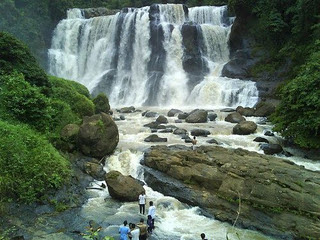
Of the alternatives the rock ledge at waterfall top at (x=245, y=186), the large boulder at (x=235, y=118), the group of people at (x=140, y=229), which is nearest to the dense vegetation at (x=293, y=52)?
the large boulder at (x=235, y=118)

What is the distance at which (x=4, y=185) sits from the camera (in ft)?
35.0

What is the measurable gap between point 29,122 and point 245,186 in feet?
33.3

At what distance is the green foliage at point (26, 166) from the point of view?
11.0m

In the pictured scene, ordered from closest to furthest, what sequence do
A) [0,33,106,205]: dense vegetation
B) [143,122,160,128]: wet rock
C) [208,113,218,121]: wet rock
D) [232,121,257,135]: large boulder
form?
1. [0,33,106,205]: dense vegetation
2. [232,121,257,135]: large boulder
3. [143,122,160,128]: wet rock
4. [208,113,218,121]: wet rock

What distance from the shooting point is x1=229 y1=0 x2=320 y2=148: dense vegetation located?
17133 millimetres

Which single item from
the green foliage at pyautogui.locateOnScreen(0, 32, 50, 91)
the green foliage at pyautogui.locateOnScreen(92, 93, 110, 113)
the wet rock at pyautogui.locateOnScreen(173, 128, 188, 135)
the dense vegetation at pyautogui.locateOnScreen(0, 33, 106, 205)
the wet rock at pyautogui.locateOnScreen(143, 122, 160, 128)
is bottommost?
the wet rock at pyautogui.locateOnScreen(143, 122, 160, 128)

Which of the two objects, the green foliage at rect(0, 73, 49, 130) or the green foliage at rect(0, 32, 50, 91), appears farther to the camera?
the green foliage at rect(0, 32, 50, 91)

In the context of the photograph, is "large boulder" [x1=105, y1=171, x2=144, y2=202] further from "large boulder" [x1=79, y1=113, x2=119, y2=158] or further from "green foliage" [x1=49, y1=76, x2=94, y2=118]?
"green foliage" [x1=49, y1=76, x2=94, y2=118]

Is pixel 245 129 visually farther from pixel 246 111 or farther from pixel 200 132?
pixel 246 111

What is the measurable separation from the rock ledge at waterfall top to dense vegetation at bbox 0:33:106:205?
4624 mm

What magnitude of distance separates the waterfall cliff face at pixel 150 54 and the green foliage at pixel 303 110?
14737mm

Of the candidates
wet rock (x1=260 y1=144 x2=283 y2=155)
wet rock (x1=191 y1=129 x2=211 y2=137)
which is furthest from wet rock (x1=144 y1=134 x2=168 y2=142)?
wet rock (x1=260 y1=144 x2=283 y2=155)

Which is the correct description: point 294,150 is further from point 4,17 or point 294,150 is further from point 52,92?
point 4,17

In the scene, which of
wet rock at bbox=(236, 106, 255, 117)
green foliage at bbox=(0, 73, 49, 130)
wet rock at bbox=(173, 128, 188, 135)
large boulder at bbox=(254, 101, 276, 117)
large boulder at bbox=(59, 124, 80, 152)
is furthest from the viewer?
wet rock at bbox=(236, 106, 255, 117)
